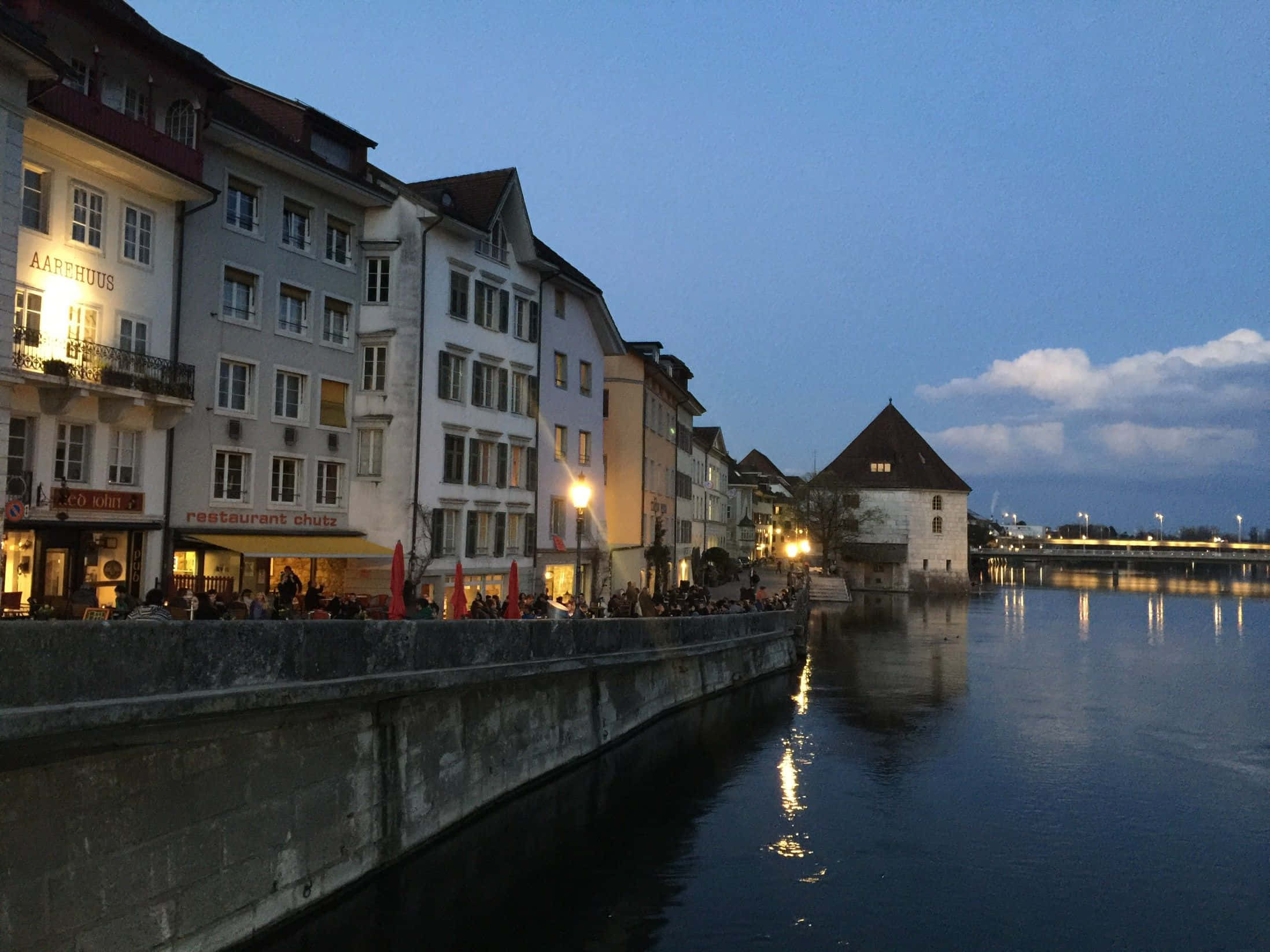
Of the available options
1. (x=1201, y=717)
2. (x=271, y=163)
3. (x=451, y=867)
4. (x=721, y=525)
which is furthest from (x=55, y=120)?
(x=721, y=525)

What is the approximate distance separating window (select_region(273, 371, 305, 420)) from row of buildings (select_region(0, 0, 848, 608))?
0.09m

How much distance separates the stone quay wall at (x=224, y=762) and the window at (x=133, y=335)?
12.1 m

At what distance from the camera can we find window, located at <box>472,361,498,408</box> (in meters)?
35.9

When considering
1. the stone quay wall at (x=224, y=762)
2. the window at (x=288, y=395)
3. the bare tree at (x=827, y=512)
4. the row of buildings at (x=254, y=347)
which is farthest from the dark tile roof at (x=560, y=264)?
the bare tree at (x=827, y=512)

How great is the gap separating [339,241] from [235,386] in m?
A: 6.37

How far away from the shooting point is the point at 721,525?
276ft

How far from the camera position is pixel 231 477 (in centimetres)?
2748

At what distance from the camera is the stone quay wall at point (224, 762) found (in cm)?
855

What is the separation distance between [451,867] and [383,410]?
19.3 m

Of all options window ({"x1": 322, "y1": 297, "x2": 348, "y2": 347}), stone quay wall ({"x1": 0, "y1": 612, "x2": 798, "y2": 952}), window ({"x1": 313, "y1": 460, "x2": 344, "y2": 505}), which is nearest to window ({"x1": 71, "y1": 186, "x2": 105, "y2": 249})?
window ({"x1": 322, "y1": 297, "x2": 348, "y2": 347})

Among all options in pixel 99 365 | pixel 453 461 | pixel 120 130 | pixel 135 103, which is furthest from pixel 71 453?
pixel 453 461

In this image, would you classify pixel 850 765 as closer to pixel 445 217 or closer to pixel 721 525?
pixel 445 217

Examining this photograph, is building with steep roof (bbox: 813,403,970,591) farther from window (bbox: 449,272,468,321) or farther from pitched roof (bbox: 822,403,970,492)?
window (bbox: 449,272,468,321)

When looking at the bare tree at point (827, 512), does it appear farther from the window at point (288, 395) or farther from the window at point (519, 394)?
the window at point (288, 395)
